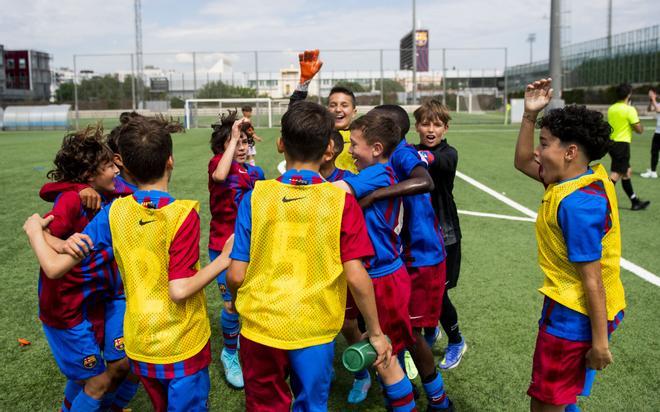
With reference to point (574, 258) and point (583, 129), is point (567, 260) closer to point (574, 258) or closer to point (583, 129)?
point (574, 258)

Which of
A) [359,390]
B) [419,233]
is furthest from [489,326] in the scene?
[419,233]

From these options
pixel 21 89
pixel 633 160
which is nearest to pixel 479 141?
pixel 633 160

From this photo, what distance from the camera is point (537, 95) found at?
10.5ft

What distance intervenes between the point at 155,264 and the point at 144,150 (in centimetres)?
51

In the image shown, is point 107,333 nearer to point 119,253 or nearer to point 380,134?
point 119,253

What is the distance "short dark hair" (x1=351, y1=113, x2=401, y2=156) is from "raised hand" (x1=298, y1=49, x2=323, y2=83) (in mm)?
1444

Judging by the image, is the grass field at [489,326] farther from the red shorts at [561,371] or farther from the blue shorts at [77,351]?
the red shorts at [561,371]

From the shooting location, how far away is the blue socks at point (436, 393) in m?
3.46

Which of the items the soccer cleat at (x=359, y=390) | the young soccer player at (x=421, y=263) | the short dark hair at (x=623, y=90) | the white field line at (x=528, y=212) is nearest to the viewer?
the young soccer player at (x=421, y=263)

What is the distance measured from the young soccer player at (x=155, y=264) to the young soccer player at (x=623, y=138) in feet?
28.8

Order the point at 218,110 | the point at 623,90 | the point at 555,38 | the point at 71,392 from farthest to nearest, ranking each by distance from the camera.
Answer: the point at 218,110 < the point at 555,38 < the point at 623,90 < the point at 71,392

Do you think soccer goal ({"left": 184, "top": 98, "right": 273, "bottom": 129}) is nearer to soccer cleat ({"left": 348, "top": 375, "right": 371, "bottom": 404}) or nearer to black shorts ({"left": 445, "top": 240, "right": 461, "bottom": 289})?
black shorts ({"left": 445, "top": 240, "right": 461, "bottom": 289})

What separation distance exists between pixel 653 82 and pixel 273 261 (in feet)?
149

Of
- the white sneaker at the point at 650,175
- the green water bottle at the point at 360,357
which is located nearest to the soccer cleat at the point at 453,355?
the green water bottle at the point at 360,357
